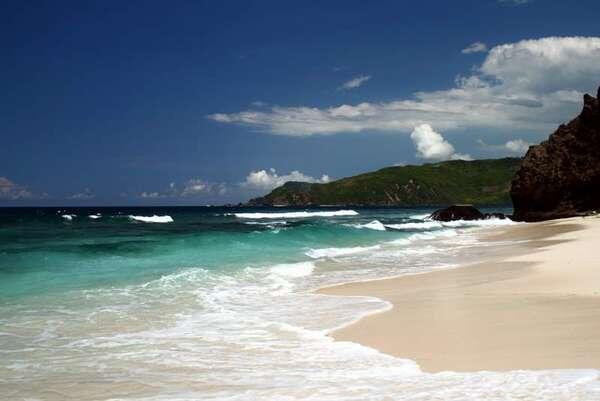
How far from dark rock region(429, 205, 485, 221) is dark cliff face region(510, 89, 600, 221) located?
4263mm

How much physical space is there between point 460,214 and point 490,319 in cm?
5433

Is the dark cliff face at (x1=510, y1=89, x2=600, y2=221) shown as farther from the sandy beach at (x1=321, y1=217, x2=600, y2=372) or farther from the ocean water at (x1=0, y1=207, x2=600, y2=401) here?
the sandy beach at (x1=321, y1=217, x2=600, y2=372)

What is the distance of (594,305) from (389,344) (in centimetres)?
397

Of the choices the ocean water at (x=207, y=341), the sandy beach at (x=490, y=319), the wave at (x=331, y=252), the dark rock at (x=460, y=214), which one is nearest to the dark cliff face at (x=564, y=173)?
the dark rock at (x=460, y=214)

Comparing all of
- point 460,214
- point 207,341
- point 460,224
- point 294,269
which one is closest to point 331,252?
point 294,269

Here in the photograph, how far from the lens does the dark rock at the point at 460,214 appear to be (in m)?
59.8

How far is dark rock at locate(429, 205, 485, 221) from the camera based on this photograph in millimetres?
59812

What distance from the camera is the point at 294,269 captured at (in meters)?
19.5

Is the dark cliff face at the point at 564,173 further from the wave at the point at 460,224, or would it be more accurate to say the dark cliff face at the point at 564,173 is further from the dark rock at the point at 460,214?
the dark rock at the point at 460,214

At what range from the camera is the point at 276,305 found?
12422mm

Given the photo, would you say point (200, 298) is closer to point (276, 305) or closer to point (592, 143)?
point (276, 305)

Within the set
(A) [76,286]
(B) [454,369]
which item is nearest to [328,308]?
(B) [454,369]

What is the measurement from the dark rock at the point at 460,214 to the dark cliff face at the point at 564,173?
4263mm

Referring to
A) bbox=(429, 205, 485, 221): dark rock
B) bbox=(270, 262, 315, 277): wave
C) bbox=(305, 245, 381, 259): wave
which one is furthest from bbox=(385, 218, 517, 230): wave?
bbox=(270, 262, 315, 277): wave
